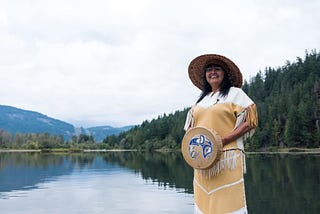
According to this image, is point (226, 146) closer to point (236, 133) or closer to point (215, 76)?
point (236, 133)

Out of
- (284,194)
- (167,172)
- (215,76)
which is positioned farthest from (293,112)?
(215,76)

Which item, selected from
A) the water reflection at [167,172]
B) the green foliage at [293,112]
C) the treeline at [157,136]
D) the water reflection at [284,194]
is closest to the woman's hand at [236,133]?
the water reflection at [284,194]

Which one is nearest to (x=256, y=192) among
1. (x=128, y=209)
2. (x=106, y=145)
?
(x=128, y=209)

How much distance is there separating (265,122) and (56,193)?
264 ft

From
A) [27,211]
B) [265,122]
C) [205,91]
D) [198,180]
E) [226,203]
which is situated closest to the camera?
[226,203]

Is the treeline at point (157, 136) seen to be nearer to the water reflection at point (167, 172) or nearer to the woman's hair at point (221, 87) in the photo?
the water reflection at point (167, 172)

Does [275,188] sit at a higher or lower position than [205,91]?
lower

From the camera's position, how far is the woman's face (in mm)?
3767

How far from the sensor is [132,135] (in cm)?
16200

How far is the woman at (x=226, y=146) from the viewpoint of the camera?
Answer: 3.45 meters

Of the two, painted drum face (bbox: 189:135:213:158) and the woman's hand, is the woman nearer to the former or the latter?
the woman's hand

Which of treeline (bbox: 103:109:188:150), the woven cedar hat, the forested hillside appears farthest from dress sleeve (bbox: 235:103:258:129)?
treeline (bbox: 103:109:188:150)

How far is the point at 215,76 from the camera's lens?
3785 mm

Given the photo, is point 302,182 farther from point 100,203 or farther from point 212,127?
point 212,127
